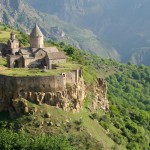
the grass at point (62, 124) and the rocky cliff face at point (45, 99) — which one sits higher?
the rocky cliff face at point (45, 99)

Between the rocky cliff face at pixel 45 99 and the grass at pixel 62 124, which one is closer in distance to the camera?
the grass at pixel 62 124

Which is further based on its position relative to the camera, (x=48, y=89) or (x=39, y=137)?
(x=48, y=89)

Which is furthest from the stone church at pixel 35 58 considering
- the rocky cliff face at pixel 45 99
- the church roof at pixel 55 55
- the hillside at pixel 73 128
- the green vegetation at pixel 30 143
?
the green vegetation at pixel 30 143

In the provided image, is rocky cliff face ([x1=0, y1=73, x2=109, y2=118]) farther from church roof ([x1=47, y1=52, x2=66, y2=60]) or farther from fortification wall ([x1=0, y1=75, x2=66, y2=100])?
church roof ([x1=47, y1=52, x2=66, y2=60])

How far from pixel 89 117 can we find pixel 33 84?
1271 centimetres

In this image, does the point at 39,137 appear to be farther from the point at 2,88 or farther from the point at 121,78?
the point at 121,78

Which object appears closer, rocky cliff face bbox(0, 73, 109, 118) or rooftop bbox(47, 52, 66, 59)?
rocky cliff face bbox(0, 73, 109, 118)

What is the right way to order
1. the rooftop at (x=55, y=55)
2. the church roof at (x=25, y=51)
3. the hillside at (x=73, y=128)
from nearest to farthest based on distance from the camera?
the hillside at (x=73, y=128)
the rooftop at (x=55, y=55)
the church roof at (x=25, y=51)

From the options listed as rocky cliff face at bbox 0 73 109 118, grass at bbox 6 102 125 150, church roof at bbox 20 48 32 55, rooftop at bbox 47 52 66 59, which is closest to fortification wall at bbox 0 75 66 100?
rocky cliff face at bbox 0 73 109 118

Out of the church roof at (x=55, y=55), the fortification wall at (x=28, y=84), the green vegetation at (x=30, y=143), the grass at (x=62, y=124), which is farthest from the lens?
the church roof at (x=55, y=55)

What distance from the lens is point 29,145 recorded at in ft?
192

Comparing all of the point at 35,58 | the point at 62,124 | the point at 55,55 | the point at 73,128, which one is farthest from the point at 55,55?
the point at 73,128

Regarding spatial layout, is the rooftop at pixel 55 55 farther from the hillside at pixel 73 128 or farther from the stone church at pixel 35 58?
the hillside at pixel 73 128

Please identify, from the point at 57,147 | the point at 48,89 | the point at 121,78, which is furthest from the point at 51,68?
the point at 121,78
